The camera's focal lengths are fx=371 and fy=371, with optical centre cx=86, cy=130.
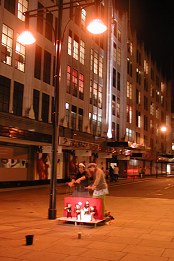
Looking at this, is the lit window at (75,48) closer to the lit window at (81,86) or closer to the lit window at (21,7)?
the lit window at (81,86)

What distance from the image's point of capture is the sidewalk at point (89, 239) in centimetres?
755

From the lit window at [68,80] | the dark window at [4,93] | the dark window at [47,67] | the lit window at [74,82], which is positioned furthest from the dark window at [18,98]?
the lit window at [74,82]

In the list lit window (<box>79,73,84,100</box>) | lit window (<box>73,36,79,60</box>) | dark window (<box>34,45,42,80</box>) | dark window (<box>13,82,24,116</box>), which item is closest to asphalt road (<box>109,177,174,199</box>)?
dark window (<box>13,82,24,116</box>)

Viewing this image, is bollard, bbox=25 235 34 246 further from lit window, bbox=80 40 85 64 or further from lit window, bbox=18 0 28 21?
lit window, bbox=80 40 85 64

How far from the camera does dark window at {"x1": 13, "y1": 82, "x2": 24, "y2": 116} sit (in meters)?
25.8

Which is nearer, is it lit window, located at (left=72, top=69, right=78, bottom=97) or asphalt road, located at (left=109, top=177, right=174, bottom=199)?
asphalt road, located at (left=109, top=177, right=174, bottom=199)

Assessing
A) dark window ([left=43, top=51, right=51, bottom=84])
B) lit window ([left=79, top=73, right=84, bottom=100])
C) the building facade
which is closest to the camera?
the building facade

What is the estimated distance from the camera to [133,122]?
55.0 m

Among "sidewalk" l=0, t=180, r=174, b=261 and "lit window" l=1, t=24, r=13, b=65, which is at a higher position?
"lit window" l=1, t=24, r=13, b=65

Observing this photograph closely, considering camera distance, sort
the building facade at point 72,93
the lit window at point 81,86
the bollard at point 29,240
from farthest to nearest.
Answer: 1. the lit window at point 81,86
2. the building facade at point 72,93
3. the bollard at point 29,240

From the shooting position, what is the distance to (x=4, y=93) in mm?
24703

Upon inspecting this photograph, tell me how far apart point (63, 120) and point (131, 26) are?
98.4 ft

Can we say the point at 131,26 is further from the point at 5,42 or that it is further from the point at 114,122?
the point at 5,42

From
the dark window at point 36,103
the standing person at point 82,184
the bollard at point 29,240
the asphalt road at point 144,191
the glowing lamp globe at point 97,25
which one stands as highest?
the dark window at point 36,103
